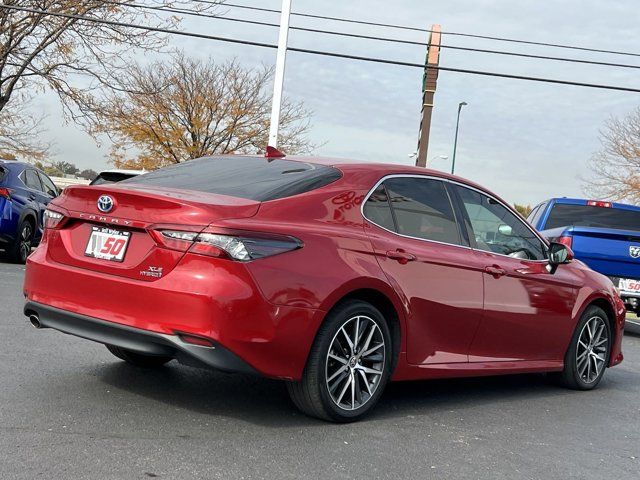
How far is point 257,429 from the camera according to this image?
13.8ft

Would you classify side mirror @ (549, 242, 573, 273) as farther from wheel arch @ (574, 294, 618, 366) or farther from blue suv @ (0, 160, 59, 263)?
blue suv @ (0, 160, 59, 263)

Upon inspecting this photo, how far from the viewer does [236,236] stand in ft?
12.9

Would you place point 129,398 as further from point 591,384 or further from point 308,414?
point 591,384

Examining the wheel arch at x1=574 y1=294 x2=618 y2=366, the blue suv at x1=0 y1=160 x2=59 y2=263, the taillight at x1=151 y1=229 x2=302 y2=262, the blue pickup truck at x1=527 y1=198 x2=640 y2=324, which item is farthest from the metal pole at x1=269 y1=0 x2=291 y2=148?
the taillight at x1=151 y1=229 x2=302 y2=262

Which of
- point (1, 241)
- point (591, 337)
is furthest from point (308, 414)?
point (1, 241)

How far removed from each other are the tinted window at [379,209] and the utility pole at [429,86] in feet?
56.5

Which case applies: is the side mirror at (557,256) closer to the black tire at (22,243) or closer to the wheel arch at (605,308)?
the wheel arch at (605,308)

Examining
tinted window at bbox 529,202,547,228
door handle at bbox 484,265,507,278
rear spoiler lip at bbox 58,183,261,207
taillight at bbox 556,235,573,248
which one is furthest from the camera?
tinted window at bbox 529,202,547,228

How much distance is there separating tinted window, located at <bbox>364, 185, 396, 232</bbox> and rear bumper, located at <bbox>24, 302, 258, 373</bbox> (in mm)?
1269

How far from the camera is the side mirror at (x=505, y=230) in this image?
18.8 ft

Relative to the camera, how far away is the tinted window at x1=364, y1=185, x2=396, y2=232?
15.4 ft

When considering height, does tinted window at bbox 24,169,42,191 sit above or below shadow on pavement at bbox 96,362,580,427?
above

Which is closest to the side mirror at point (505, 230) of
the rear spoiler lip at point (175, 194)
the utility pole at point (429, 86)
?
the rear spoiler lip at point (175, 194)

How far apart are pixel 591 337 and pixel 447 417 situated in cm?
206
